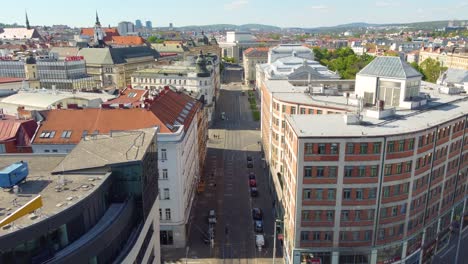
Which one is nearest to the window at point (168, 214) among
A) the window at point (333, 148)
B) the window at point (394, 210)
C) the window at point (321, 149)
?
the window at point (321, 149)

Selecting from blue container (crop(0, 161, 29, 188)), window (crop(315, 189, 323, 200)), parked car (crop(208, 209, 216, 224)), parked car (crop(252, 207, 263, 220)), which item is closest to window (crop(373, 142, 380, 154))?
window (crop(315, 189, 323, 200))

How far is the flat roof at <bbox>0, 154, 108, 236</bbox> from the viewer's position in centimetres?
2891

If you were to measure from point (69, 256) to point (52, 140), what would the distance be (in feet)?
122

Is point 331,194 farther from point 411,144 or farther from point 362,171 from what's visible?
point 411,144

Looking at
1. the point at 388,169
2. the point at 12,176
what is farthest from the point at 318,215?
the point at 12,176

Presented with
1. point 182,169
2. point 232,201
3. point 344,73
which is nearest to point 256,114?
point 344,73

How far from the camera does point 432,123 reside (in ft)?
183

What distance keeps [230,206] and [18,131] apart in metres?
39.3

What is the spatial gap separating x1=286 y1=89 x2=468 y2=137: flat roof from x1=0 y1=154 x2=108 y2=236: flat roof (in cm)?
2630

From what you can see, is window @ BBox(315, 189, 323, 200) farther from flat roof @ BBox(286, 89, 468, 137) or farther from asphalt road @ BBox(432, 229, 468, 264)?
asphalt road @ BBox(432, 229, 468, 264)

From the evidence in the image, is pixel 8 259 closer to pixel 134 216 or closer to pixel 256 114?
pixel 134 216

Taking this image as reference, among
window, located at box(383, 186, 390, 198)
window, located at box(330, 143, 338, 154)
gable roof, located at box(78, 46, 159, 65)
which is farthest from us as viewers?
gable roof, located at box(78, 46, 159, 65)

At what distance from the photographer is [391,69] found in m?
68.2

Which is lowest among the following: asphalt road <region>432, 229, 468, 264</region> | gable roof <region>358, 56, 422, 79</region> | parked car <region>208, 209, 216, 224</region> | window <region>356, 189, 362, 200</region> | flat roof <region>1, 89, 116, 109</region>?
asphalt road <region>432, 229, 468, 264</region>
